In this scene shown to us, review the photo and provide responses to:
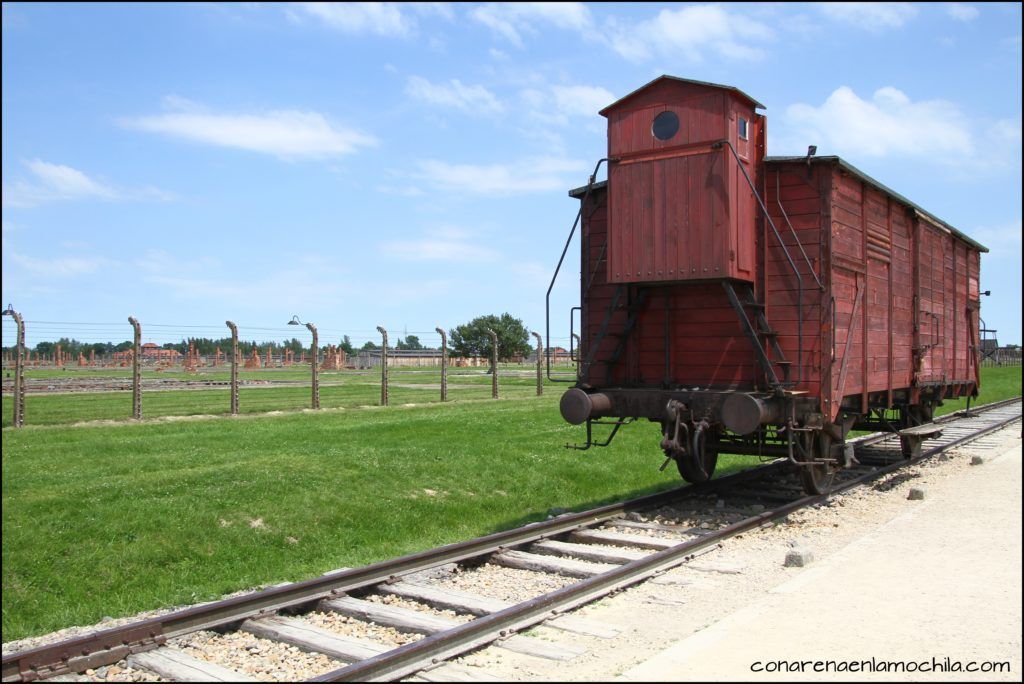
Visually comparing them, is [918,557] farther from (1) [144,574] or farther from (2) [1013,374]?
(2) [1013,374]

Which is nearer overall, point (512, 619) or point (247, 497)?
point (512, 619)

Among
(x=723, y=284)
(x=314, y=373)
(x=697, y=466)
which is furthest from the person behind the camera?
(x=314, y=373)

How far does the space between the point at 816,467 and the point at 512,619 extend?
19.5 ft

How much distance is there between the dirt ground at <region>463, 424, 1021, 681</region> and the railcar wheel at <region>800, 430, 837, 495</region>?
47cm

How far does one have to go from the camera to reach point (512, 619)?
5.74 metres

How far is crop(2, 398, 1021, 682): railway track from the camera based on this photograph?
16.4 feet

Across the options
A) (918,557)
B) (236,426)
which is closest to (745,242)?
(918,557)

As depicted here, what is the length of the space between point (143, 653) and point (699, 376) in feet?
22.6

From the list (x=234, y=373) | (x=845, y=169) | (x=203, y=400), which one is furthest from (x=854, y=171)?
(x=203, y=400)

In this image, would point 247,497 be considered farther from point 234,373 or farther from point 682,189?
point 234,373

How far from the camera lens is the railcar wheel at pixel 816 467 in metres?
9.87

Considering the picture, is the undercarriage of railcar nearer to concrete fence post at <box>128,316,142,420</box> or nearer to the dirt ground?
the dirt ground

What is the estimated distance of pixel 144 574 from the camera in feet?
26.2

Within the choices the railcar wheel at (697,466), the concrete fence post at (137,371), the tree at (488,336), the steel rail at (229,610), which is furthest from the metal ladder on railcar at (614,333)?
the tree at (488,336)
